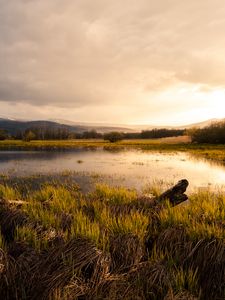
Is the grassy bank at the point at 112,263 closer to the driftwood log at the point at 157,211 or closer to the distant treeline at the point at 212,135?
the driftwood log at the point at 157,211

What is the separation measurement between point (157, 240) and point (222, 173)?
21.7 meters

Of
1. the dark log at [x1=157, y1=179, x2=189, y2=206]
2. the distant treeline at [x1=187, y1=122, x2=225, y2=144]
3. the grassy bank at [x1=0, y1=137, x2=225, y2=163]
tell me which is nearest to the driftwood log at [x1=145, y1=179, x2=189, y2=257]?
the dark log at [x1=157, y1=179, x2=189, y2=206]

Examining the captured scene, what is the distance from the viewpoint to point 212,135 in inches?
3317

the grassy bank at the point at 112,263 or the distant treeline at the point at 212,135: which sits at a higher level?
the distant treeline at the point at 212,135

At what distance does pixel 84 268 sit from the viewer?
5988 millimetres

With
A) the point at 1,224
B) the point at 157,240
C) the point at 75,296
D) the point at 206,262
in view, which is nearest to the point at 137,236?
the point at 157,240

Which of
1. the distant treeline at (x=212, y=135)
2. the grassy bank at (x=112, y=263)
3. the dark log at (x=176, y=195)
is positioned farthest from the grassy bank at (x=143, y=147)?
the grassy bank at (x=112, y=263)

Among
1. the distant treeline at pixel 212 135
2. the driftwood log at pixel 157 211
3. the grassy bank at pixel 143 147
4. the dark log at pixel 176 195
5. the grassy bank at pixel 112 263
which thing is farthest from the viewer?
the distant treeline at pixel 212 135

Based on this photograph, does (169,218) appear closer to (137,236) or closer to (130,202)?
(137,236)

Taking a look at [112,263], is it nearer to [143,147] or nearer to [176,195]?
[176,195]

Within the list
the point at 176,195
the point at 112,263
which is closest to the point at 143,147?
the point at 176,195

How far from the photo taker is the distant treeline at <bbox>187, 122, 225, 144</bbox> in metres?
82.6

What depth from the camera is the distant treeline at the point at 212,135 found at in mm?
82625

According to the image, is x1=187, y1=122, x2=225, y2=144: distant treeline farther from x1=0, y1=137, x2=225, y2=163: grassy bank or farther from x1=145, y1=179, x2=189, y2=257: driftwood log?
x1=145, y1=179, x2=189, y2=257: driftwood log
